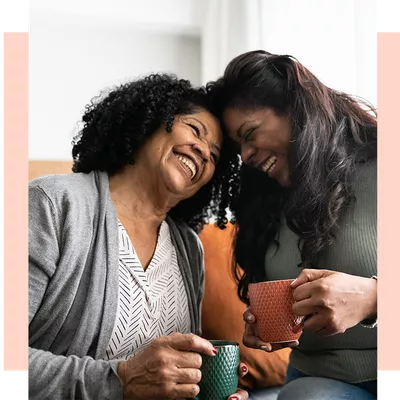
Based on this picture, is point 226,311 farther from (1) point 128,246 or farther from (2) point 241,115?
(2) point 241,115

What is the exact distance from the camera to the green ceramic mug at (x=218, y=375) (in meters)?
0.74

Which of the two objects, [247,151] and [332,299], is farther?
[247,151]

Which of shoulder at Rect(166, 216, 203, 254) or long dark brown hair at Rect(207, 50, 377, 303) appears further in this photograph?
shoulder at Rect(166, 216, 203, 254)

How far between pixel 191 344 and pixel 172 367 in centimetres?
4

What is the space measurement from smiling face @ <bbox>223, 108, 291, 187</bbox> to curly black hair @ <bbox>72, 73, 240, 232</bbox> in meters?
0.03

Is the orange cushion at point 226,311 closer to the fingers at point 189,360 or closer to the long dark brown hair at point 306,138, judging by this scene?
the long dark brown hair at point 306,138

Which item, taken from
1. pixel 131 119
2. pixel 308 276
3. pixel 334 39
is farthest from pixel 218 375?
pixel 334 39

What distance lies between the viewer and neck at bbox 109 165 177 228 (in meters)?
0.91

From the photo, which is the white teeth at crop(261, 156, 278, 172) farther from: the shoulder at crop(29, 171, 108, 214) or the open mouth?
the shoulder at crop(29, 171, 108, 214)

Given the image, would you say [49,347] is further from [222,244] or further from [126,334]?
[222,244]

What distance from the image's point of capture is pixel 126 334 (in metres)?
0.84

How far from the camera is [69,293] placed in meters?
0.80

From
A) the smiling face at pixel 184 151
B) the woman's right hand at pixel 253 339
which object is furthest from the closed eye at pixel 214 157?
the woman's right hand at pixel 253 339

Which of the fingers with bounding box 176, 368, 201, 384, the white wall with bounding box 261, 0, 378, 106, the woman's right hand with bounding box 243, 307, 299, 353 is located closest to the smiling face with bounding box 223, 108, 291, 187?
the white wall with bounding box 261, 0, 378, 106
